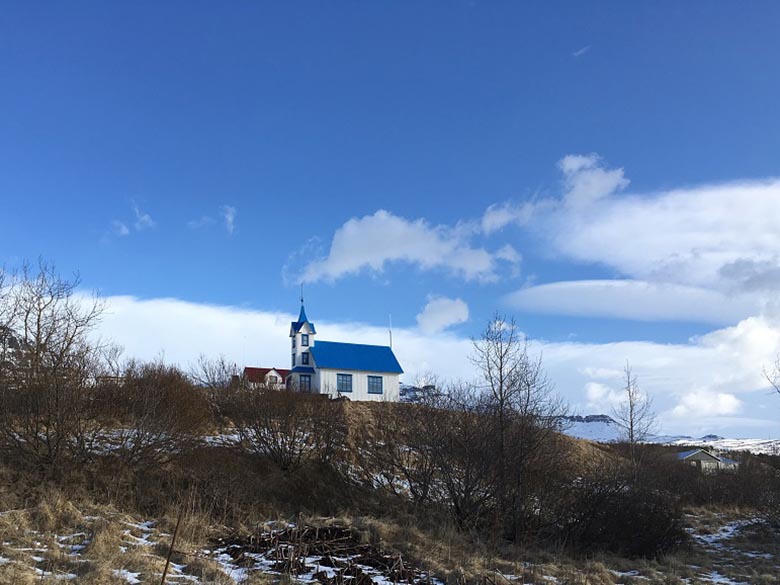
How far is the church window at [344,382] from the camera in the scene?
40938mm

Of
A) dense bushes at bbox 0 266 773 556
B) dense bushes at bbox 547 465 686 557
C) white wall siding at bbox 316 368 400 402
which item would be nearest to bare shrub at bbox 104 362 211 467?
dense bushes at bbox 0 266 773 556

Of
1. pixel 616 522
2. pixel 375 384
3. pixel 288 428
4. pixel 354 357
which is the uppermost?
pixel 354 357

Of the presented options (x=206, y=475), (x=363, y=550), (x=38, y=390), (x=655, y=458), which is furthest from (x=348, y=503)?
(x=655, y=458)

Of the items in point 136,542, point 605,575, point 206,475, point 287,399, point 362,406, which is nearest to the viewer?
point 136,542

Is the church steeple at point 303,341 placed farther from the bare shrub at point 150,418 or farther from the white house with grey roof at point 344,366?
the bare shrub at point 150,418

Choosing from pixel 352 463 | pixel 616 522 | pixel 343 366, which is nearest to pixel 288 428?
pixel 352 463

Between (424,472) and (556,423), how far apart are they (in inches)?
128

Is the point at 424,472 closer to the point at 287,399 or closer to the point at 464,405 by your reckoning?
the point at 464,405

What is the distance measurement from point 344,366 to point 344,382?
3.33 feet

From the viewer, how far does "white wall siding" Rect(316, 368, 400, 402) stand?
40312mm

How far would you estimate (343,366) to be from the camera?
41188 mm

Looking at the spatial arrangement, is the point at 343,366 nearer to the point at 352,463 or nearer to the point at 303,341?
the point at 303,341

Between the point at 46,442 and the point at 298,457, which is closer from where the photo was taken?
the point at 46,442

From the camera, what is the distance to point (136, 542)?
9.80m
